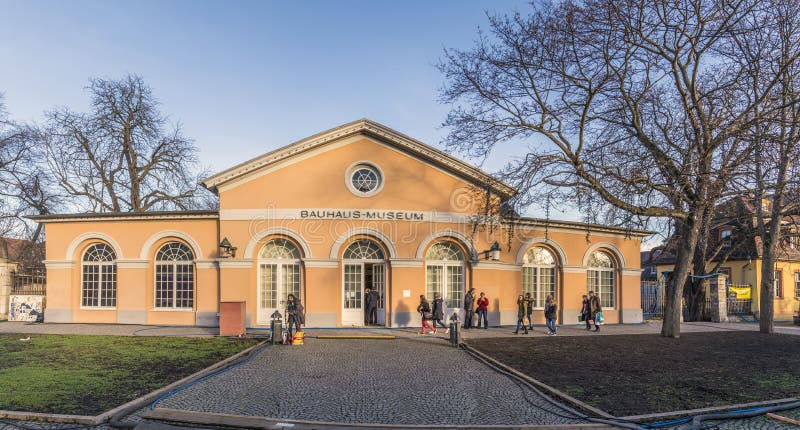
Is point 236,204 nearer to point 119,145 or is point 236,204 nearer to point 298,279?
point 298,279

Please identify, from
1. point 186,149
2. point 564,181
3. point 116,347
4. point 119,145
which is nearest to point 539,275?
point 564,181

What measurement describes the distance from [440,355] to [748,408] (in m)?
7.00

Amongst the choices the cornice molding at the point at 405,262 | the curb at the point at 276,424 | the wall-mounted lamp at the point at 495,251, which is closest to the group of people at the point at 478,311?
the cornice molding at the point at 405,262

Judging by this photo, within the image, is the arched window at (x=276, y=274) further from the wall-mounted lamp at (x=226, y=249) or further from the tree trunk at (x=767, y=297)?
the tree trunk at (x=767, y=297)

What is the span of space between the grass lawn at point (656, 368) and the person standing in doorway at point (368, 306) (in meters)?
4.78

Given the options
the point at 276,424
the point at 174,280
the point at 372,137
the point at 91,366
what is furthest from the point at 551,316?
the point at 91,366

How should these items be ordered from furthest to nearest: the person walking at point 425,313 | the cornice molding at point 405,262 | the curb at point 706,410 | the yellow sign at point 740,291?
the yellow sign at point 740,291
the cornice molding at point 405,262
the person walking at point 425,313
the curb at point 706,410

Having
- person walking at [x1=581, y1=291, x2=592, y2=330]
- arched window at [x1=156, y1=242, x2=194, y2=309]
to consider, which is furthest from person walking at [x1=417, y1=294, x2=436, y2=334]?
arched window at [x1=156, y1=242, x2=194, y2=309]

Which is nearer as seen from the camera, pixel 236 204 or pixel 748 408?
pixel 748 408

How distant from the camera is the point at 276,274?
19.7 meters

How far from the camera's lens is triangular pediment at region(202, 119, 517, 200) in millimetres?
19328

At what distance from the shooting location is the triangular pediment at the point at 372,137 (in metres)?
19.3

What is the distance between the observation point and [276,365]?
39.9 feet

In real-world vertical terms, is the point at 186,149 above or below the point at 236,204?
above
